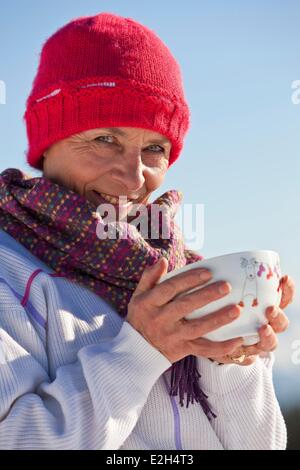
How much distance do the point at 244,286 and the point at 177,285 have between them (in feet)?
0.45

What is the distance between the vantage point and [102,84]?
6.15ft

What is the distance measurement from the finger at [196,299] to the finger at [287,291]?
9.8 inches

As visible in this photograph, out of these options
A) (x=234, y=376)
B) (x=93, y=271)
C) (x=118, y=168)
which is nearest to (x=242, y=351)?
(x=234, y=376)

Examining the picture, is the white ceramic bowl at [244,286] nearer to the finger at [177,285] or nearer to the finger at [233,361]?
the finger at [177,285]

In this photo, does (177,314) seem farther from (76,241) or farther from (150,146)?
(150,146)

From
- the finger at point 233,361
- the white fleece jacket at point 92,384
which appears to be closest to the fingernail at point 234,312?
the white fleece jacket at point 92,384

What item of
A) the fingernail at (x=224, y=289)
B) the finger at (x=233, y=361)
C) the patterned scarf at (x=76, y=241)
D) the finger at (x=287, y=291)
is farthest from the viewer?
the patterned scarf at (x=76, y=241)

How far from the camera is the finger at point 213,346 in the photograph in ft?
4.52

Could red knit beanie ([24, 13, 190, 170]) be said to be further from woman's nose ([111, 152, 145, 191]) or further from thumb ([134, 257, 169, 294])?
thumb ([134, 257, 169, 294])

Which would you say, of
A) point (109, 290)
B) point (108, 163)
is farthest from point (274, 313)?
point (108, 163)

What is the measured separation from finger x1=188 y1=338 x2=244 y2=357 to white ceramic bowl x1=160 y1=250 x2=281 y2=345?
0.04 feet
